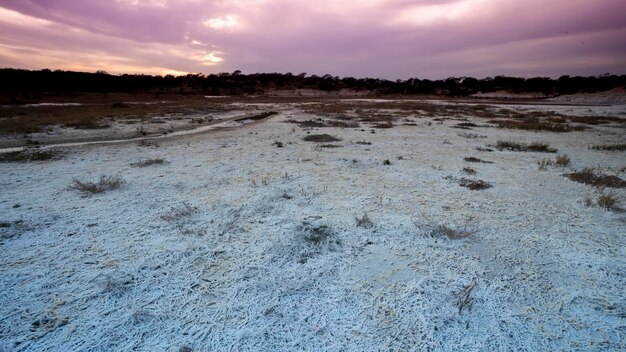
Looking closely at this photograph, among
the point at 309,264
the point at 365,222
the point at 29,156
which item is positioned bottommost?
the point at 309,264

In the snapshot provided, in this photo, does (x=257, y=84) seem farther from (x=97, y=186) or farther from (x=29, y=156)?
(x=97, y=186)

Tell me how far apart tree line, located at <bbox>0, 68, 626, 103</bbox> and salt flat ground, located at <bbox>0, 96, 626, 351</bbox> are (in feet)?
144

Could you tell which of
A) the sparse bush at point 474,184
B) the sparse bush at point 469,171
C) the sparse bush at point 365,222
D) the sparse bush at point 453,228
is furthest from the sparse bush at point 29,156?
the sparse bush at point 469,171

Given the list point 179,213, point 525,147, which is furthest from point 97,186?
point 525,147

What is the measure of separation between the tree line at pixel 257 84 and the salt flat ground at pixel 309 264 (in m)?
44.0

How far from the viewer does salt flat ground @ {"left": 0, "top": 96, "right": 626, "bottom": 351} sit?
10.5 ft

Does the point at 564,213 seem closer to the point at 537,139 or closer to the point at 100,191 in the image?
the point at 100,191

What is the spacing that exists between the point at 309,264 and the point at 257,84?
84.2 m

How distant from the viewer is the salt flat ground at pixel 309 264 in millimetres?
3199

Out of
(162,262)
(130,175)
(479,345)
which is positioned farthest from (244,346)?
(130,175)

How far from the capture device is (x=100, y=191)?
23.4 feet

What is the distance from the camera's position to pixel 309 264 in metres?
4.34

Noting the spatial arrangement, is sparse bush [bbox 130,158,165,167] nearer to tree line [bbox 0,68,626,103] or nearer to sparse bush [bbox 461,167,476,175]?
sparse bush [bbox 461,167,476,175]

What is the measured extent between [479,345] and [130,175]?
28.8ft
